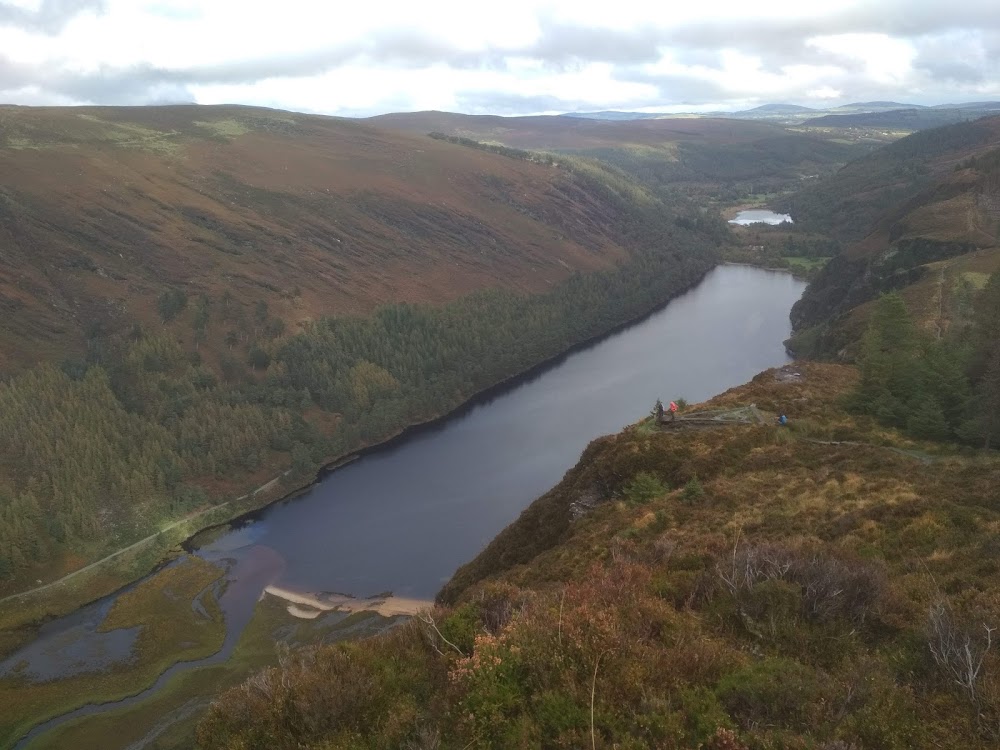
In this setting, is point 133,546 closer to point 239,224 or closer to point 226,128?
point 239,224

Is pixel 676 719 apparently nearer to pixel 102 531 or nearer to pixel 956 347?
pixel 956 347

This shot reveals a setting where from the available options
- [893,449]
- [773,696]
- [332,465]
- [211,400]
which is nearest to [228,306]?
[211,400]

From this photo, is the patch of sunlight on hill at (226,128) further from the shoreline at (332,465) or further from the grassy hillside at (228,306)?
the shoreline at (332,465)

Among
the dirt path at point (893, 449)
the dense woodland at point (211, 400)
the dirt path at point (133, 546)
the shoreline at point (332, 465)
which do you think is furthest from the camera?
the dense woodland at point (211, 400)

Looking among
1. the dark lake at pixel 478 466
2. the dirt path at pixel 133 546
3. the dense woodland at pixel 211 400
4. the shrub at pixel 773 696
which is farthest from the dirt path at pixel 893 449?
the dense woodland at pixel 211 400

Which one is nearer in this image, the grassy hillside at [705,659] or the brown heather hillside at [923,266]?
the grassy hillside at [705,659]

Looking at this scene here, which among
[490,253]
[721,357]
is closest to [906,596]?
[721,357]
